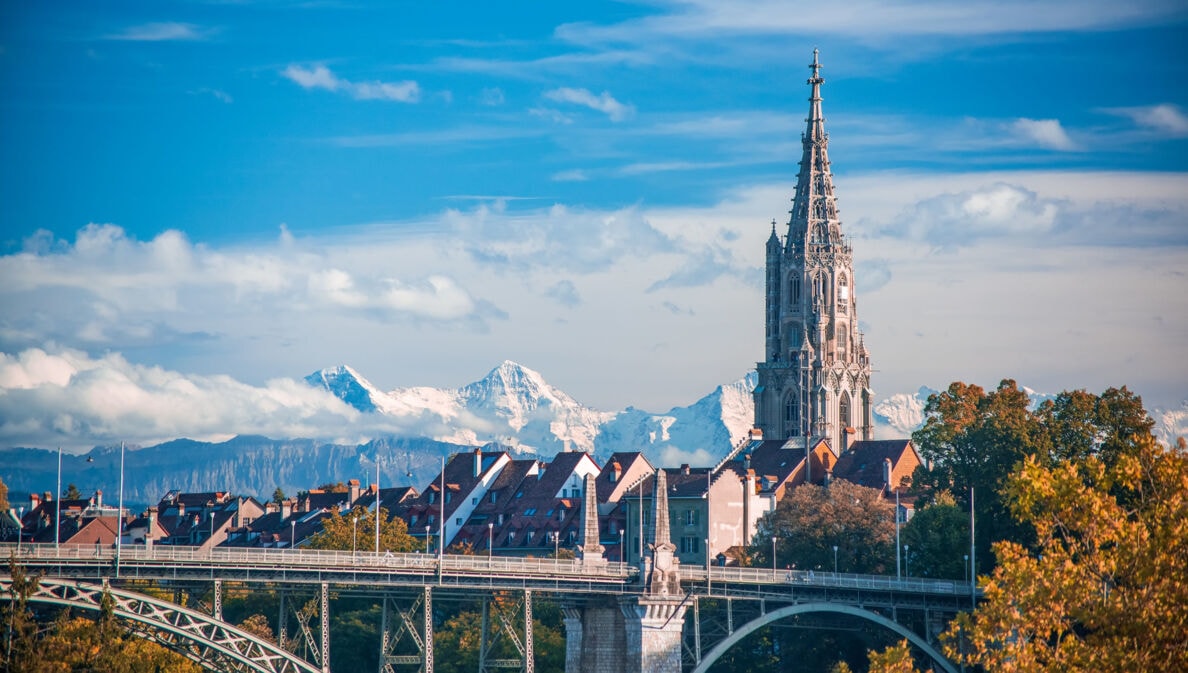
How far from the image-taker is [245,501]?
623 ft

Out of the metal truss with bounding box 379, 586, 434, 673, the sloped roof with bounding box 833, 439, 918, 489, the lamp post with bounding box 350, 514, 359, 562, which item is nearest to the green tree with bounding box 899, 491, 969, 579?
the sloped roof with bounding box 833, 439, 918, 489

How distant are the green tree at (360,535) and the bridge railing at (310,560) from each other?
29.8 metres

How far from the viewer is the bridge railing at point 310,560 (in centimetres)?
9175

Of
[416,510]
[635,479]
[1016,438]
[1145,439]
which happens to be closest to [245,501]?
[416,510]

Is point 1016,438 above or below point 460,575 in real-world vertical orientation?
above

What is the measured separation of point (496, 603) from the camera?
12438cm

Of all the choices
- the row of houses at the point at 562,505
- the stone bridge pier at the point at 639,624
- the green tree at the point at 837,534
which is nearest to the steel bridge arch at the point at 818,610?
the stone bridge pier at the point at 639,624

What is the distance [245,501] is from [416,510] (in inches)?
1223

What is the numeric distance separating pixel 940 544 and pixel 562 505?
36.8 m

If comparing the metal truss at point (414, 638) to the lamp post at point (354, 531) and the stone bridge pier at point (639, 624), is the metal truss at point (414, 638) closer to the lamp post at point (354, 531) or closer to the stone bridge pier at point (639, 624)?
the stone bridge pier at point (639, 624)

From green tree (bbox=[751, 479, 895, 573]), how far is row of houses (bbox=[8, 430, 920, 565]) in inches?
226

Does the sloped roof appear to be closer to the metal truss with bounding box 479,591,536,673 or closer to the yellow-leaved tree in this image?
the metal truss with bounding box 479,591,536,673

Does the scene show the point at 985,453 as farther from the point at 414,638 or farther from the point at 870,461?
the point at 414,638

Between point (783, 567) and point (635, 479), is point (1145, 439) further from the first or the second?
point (635, 479)
